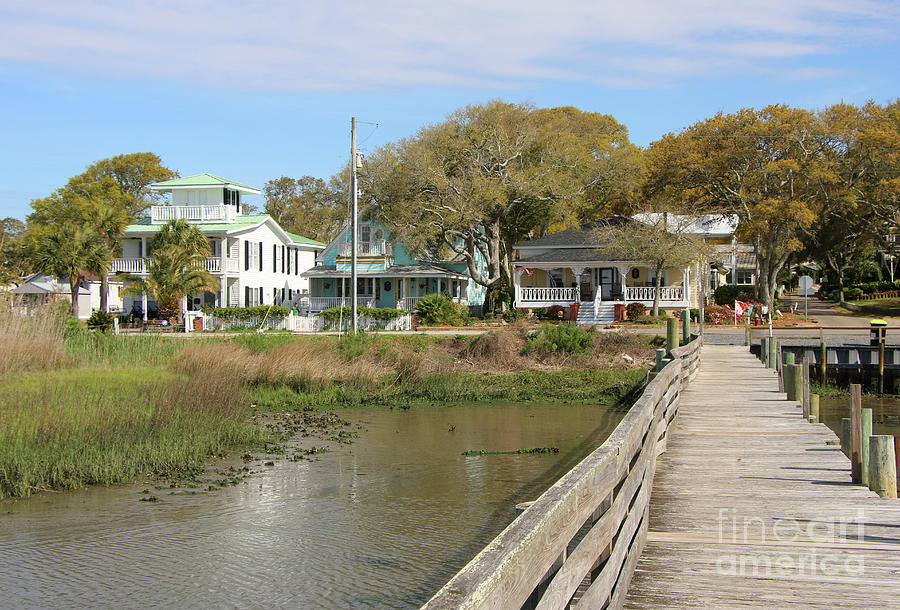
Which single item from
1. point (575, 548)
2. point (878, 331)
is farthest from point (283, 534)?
point (878, 331)

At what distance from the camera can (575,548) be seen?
4547 millimetres

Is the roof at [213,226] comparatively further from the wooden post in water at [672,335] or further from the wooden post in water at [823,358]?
the wooden post in water at [823,358]

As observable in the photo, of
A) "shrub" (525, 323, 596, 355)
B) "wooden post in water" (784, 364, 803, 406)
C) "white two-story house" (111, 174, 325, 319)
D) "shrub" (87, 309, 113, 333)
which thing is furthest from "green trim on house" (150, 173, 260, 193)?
"wooden post in water" (784, 364, 803, 406)

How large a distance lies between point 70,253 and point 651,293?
31.2m

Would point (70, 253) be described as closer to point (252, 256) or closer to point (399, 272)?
point (252, 256)

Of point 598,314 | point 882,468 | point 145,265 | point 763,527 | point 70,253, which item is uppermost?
point 70,253

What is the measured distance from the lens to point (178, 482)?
14.0 meters

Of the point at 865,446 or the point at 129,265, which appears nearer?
the point at 865,446

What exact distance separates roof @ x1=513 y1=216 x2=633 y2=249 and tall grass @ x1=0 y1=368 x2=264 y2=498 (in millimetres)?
32760

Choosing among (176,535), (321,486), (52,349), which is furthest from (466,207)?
(176,535)

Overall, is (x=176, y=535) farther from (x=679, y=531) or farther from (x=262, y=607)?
(x=679, y=531)

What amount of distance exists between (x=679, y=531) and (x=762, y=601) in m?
1.67

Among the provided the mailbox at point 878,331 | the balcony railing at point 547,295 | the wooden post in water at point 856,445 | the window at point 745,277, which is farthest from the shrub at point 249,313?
the window at point 745,277

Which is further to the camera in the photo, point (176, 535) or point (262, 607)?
point (176, 535)
